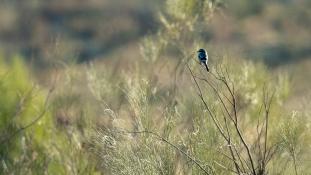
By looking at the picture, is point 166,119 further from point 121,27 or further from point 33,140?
point 121,27

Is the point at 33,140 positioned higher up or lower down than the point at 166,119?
lower down

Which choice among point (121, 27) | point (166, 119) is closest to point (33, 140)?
point (166, 119)

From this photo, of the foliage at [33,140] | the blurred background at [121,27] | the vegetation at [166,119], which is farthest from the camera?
the blurred background at [121,27]

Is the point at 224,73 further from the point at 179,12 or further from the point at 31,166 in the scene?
the point at 31,166

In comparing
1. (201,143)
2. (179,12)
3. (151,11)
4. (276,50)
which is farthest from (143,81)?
(151,11)

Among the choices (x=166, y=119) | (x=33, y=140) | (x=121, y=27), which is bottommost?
(x=33, y=140)

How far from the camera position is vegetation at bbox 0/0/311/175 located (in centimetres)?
619

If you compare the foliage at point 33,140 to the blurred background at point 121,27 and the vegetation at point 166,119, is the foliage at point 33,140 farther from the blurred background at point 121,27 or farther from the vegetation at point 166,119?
the blurred background at point 121,27

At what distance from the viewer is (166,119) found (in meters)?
6.29

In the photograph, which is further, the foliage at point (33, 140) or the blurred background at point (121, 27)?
the blurred background at point (121, 27)

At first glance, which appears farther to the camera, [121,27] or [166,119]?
[121,27]

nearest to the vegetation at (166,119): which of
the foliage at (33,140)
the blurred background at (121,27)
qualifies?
the foliage at (33,140)

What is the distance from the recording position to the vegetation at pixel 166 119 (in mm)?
6191

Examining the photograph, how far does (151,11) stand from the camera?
3428 cm
